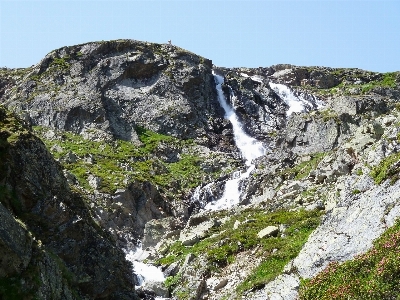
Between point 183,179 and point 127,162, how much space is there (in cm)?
865

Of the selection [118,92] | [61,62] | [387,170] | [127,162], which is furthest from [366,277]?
[61,62]

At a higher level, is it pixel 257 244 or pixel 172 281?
pixel 257 244

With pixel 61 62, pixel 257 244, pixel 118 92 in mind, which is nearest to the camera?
pixel 257 244

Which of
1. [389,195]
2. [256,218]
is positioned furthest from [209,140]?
[389,195]

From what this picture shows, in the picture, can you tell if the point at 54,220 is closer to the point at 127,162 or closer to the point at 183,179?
the point at 183,179

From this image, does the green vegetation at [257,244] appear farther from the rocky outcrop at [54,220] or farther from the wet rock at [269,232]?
the rocky outcrop at [54,220]

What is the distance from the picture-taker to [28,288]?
616 inches

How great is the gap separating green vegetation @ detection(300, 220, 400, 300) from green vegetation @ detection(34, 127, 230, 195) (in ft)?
126

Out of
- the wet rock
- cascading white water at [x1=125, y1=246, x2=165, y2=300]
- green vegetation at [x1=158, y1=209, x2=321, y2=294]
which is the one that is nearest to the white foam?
cascading white water at [x1=125, y1=246, x2=165, y2=300]

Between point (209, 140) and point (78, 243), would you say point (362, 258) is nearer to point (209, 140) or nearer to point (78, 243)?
point (78, 243)

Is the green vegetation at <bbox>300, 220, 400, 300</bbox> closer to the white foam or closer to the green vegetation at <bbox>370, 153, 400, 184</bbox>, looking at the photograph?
the green vegetation at <bbox>370, 153, 400, 184</bbox>

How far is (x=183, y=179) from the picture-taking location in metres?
65.9

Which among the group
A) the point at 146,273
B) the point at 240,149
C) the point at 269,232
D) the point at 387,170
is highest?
the point at 387,170

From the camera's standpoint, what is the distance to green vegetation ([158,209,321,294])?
2380 centimetres
